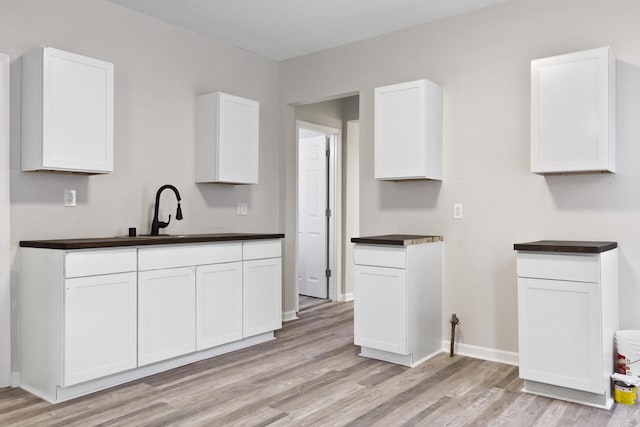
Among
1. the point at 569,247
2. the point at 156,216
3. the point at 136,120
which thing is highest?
the point at 136,120

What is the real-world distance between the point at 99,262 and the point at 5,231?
26.0 inches

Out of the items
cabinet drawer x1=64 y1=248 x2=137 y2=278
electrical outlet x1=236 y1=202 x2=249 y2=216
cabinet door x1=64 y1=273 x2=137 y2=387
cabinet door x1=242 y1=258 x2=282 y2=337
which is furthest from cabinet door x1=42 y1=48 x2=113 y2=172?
electrical outlet x1=236 y1=202 x2=249 y2=216

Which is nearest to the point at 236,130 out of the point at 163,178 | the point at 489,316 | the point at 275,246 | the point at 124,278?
the point at 163,178

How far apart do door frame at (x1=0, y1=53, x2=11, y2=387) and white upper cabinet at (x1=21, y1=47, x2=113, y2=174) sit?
89mm

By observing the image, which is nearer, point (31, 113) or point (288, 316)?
point (31, 113)

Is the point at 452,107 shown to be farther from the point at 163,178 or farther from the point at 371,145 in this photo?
the point at 163,178

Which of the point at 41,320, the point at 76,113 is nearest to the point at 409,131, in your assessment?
the point at 76,113

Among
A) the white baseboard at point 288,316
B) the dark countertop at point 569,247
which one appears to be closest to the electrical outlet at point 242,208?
the white baseboard at point 288,316

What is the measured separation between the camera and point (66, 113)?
291 centimetres

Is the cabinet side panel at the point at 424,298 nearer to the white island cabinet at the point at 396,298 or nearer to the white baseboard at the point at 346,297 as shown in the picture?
the white island cabinet at the point at 396,298

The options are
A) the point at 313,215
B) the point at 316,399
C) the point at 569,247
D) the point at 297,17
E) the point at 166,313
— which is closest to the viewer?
the point at 569,247

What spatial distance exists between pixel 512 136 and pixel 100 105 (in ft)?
9.12

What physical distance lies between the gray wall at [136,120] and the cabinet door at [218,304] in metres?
0.66

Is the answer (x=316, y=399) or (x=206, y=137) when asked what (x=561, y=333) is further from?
(x=206, y=137)
